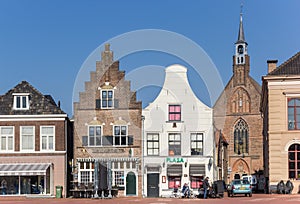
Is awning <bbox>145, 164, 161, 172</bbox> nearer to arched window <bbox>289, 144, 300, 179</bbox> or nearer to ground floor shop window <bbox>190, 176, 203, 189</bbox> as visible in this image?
ground floor shop window <bbox>190, 176, 203, 189</bbox>

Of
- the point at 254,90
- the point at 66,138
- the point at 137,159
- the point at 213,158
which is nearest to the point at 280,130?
the point at 213,158

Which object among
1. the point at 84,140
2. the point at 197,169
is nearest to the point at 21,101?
the point at 84,140

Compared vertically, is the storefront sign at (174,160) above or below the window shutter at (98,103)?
below

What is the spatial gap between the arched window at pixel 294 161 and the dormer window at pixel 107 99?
1471 cm

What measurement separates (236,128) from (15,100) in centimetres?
4940

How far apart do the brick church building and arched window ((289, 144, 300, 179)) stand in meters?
45.1

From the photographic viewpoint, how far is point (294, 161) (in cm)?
4503

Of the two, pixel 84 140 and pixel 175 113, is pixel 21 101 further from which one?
pixel 175 113

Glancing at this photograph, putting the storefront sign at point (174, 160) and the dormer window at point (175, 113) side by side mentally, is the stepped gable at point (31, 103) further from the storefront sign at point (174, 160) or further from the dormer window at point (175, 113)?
the storefront sign at point (174, 160)

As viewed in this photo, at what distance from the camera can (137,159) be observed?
51.0m

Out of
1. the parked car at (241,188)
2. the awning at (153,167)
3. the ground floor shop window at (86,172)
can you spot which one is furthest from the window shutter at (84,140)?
the parked car at (241,188)

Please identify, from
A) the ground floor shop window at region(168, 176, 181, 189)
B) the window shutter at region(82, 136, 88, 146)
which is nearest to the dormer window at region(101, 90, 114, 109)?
the window shutter at region(82, 136, 88, 146)

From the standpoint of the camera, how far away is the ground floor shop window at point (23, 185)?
4844 cm

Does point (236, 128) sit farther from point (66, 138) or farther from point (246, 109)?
point (66, 138)
